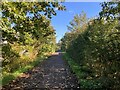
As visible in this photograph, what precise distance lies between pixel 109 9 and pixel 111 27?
7.51 metres

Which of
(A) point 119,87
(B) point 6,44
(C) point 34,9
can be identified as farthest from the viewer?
(B) point 6,44

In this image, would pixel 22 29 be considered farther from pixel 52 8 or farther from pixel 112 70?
pixel 112 70

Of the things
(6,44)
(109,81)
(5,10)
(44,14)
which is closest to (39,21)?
(44,14)

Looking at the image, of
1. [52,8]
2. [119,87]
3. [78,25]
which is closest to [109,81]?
[119,87]

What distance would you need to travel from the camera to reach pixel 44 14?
45.0ft

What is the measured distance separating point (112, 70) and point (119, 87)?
2.40 ft

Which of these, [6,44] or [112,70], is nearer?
[112,70]

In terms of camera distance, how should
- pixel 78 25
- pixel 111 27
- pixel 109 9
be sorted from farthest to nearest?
pixel 78 25 < pixel 111 27 < pixel 109 9

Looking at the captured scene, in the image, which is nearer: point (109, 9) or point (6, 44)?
point (109, 9)

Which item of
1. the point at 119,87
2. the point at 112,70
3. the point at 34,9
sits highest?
the point at 34,9

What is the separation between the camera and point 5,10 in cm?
1038

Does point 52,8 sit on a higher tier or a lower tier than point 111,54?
higher

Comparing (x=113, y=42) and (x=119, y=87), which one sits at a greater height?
(x=113, y=42)

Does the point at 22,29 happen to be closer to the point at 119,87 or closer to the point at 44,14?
the point at 44,14
